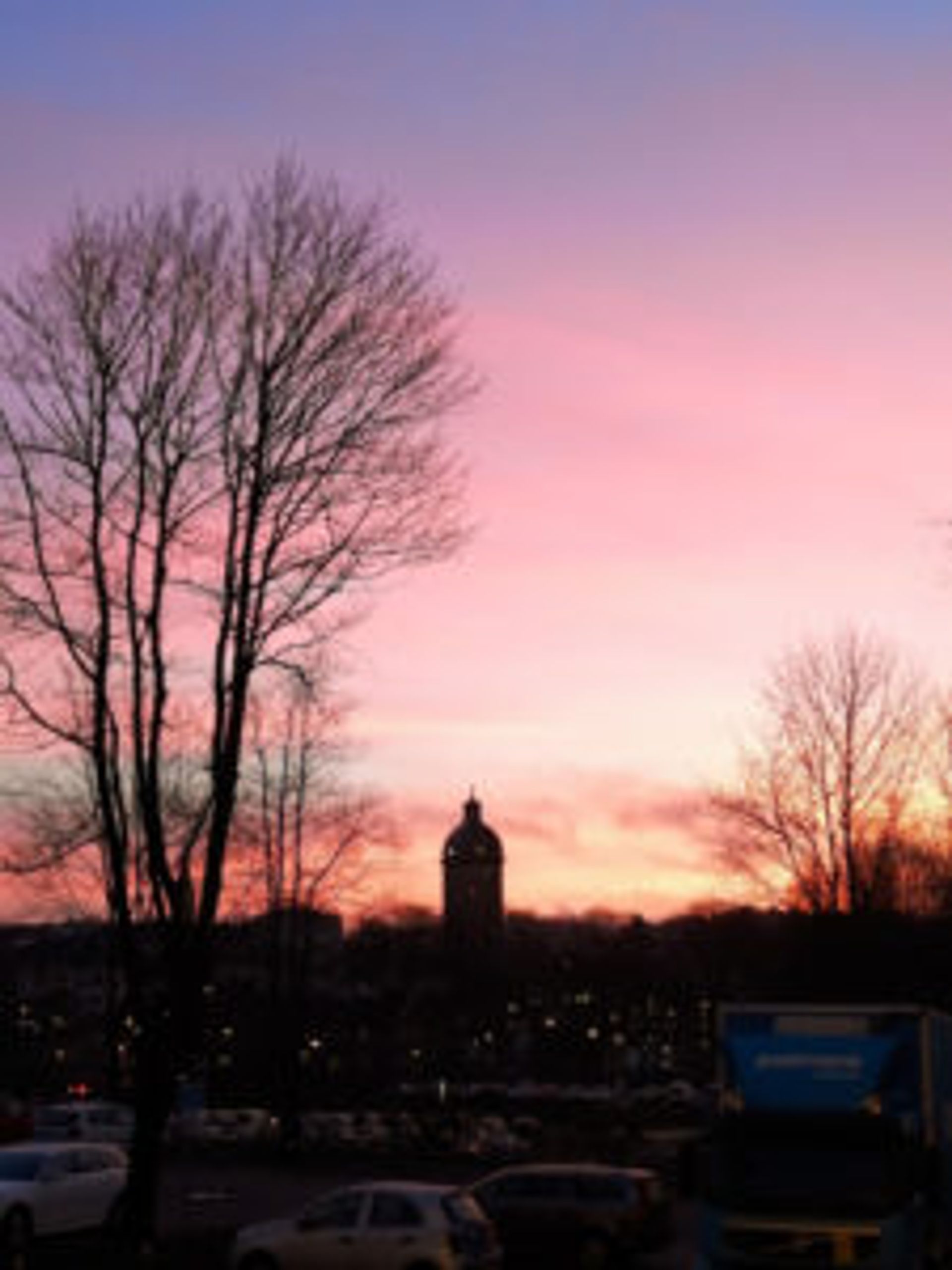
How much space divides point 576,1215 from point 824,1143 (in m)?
12.3

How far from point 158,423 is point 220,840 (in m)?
5.68

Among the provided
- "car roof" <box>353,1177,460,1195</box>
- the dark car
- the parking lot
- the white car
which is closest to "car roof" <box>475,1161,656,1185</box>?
the dark car

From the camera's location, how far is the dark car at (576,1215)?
30.1 meters

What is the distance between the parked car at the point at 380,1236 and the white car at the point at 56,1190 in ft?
13.0

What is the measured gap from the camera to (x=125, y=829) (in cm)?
2886

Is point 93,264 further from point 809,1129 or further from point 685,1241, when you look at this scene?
point 685,1241

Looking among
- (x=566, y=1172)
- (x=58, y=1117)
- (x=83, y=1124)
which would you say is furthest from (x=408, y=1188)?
(x=58, y=1117)

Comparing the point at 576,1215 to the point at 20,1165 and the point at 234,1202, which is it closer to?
the point at 20,1165

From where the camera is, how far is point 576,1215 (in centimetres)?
3031

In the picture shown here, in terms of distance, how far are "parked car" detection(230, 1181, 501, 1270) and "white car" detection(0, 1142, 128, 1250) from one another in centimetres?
397

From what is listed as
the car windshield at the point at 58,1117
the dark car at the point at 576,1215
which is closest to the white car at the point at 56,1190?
the dark car at the point at 576,1215

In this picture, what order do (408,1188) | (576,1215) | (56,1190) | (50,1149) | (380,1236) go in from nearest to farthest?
(380,1236)
(408,1188)
(576,1215)
(56,1190)
(50,1149)

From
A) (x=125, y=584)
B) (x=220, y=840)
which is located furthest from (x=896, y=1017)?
(x=125, y=584)

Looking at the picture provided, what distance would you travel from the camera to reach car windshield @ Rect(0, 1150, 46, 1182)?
3034cm
